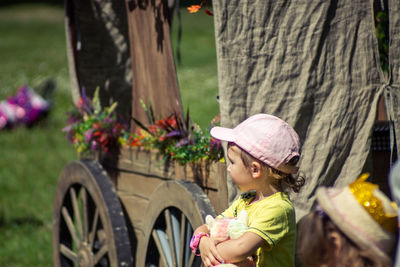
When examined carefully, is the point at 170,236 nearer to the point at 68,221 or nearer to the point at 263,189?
the point at 263,189

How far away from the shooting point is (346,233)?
61.9 inches

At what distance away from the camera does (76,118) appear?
404 cm

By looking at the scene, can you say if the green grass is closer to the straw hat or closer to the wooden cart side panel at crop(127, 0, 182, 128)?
the wooden cart side panel at crop(127, 0, 182, 128)

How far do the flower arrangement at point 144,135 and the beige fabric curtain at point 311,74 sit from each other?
36cm

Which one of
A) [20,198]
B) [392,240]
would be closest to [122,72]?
[392,240]

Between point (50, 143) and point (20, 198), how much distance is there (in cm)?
330

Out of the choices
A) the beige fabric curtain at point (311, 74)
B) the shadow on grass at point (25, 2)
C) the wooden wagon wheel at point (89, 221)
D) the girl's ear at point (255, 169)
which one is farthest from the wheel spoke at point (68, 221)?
the shadow on grass at point (25, 2)

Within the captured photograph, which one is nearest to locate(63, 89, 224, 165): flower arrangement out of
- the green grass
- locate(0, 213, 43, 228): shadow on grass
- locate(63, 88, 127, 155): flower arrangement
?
locate(63, 88, 127, 155): flower arrangement

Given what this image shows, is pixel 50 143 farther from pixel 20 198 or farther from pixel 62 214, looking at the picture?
pixel 62 214

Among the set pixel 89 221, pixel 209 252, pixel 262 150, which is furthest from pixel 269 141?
pixel 89 221

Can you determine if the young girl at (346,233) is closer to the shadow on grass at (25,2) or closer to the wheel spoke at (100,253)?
the wheel spoke at (100,253)

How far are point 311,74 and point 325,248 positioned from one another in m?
1.06

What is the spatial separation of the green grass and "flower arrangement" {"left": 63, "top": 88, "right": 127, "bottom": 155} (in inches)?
20.0

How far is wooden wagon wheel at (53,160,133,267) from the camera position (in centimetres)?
332
